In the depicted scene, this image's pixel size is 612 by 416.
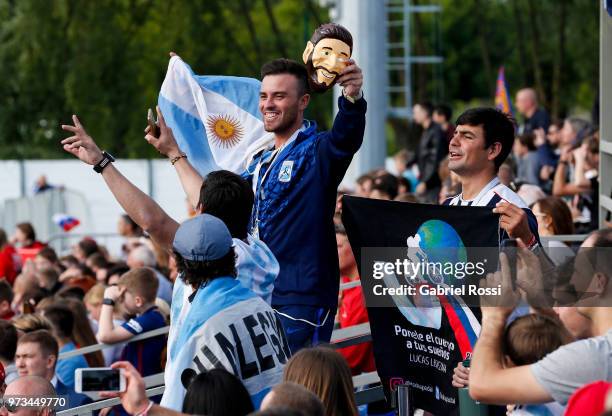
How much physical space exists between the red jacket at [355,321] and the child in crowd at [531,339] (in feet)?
8.79

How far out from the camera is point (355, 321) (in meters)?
7.92

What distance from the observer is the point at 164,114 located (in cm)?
701

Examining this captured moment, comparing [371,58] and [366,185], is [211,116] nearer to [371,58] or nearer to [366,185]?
[366,185]

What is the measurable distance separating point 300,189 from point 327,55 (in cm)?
64

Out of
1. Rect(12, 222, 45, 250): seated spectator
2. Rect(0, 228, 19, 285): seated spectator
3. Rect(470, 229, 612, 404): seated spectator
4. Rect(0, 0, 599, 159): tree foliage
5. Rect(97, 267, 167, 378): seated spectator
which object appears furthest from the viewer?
Rect(0, 0, 599, 159): tree foliage

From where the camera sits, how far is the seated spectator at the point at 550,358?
4.27 meters

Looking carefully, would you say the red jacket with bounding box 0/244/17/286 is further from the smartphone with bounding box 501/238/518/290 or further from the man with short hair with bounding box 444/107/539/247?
the smartphone with bounding box 501/238/518/290

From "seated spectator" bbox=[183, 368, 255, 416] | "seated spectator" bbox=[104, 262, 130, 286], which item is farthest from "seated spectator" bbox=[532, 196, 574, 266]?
"seated spectator" bbox=[104, 262, 130, 286]

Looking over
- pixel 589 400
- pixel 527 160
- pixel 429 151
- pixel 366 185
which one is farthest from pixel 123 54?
pixel 589 400

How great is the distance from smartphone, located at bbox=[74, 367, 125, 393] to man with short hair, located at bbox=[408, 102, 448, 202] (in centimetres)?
923

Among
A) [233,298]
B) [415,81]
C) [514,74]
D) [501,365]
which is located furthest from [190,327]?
[514,74]

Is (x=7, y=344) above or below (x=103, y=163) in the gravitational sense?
below

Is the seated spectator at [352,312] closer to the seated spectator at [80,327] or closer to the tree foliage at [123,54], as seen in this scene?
the seated spectator at [80,327]

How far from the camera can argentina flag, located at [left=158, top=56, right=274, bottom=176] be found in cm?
684
